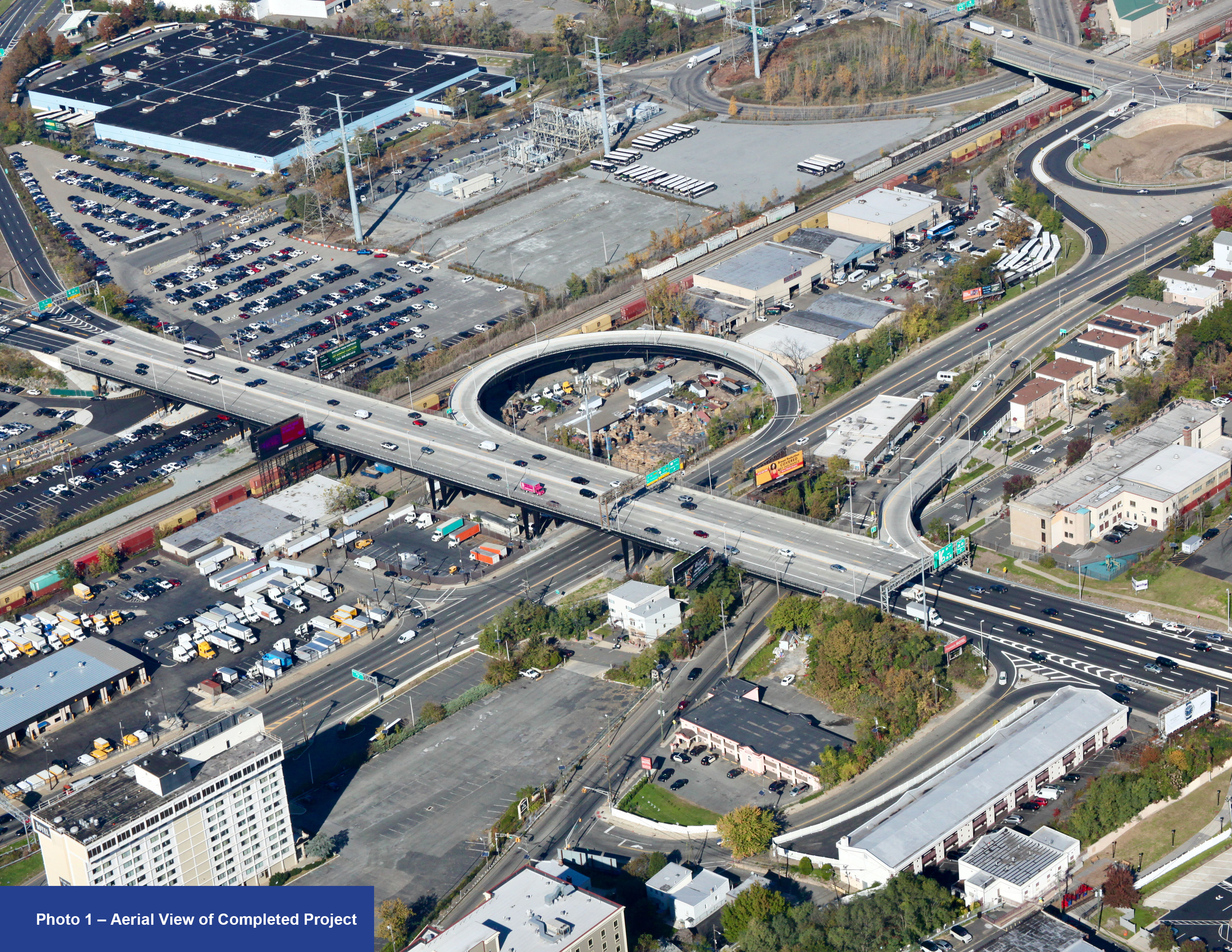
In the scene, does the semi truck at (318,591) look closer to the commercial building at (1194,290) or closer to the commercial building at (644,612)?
the commercial building at (644,612)

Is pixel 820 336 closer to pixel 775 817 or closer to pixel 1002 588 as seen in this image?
pixel 1002 588

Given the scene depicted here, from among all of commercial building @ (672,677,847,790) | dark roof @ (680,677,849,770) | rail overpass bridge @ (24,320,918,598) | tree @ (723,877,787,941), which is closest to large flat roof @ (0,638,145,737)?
rail overpass bridge @ (24,320,918,598)

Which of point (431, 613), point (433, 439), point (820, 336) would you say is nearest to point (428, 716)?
point (431, 613)

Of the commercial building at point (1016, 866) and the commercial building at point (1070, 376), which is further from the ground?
the commercial building at point (1070, 376)

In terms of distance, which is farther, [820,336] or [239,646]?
[820,336]

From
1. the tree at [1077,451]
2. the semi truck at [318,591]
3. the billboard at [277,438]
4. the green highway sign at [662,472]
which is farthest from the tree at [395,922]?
the tree at [1077,451]

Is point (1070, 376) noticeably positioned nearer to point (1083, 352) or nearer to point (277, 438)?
point (1083, 352)
